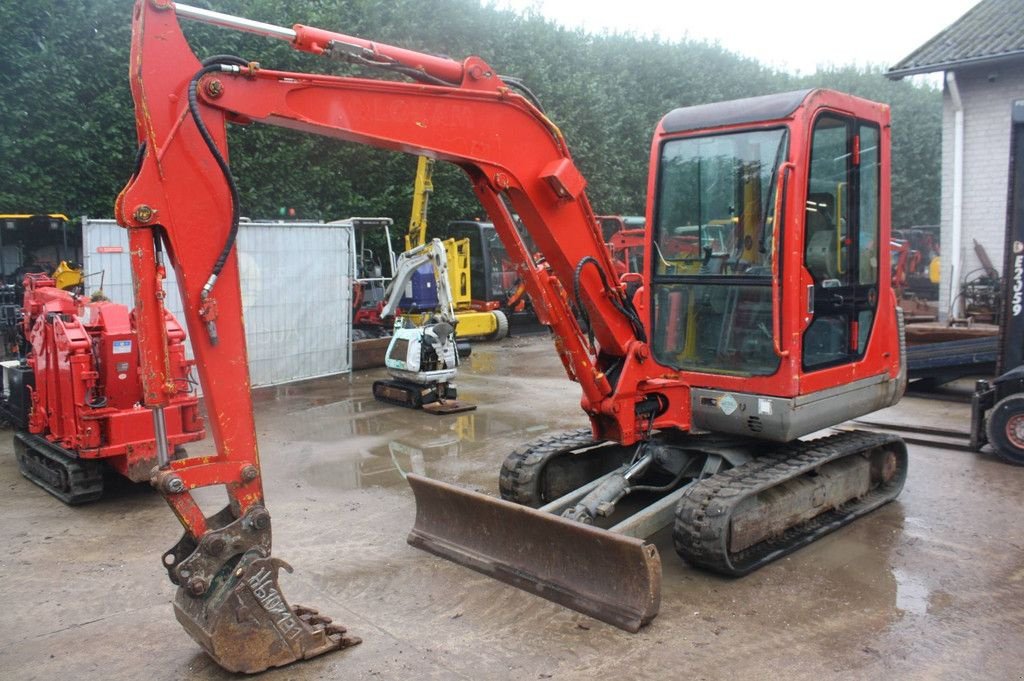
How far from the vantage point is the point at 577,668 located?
3770mm

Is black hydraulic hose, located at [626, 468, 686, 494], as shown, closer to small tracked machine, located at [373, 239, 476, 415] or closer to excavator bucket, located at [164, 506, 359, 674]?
excavator bucket, located at [164, 506, 359, 674]

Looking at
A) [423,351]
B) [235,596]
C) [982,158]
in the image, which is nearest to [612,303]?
[235,596]

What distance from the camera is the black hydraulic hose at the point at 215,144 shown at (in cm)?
344

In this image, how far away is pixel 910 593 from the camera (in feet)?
14.9

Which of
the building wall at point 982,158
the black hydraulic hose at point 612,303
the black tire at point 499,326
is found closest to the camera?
the black hydraulic hose at point 612,303

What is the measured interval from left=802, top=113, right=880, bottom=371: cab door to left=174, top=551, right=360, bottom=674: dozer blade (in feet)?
10.4

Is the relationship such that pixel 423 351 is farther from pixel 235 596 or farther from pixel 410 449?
pixel 235 596

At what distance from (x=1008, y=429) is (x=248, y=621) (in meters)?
6.18

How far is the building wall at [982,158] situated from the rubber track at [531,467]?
30.4 ft

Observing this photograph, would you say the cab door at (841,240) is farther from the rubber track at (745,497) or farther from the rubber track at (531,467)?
the rubber track at (531,467)

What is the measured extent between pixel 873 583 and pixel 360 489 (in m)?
3.60

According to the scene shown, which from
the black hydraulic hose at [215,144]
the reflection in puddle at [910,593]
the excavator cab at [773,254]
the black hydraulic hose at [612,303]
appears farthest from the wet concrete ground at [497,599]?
the black hydraulic hose at [215,144]

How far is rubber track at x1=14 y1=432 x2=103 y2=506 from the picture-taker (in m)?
6.09

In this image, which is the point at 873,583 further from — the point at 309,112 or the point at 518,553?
the point at 309,112
